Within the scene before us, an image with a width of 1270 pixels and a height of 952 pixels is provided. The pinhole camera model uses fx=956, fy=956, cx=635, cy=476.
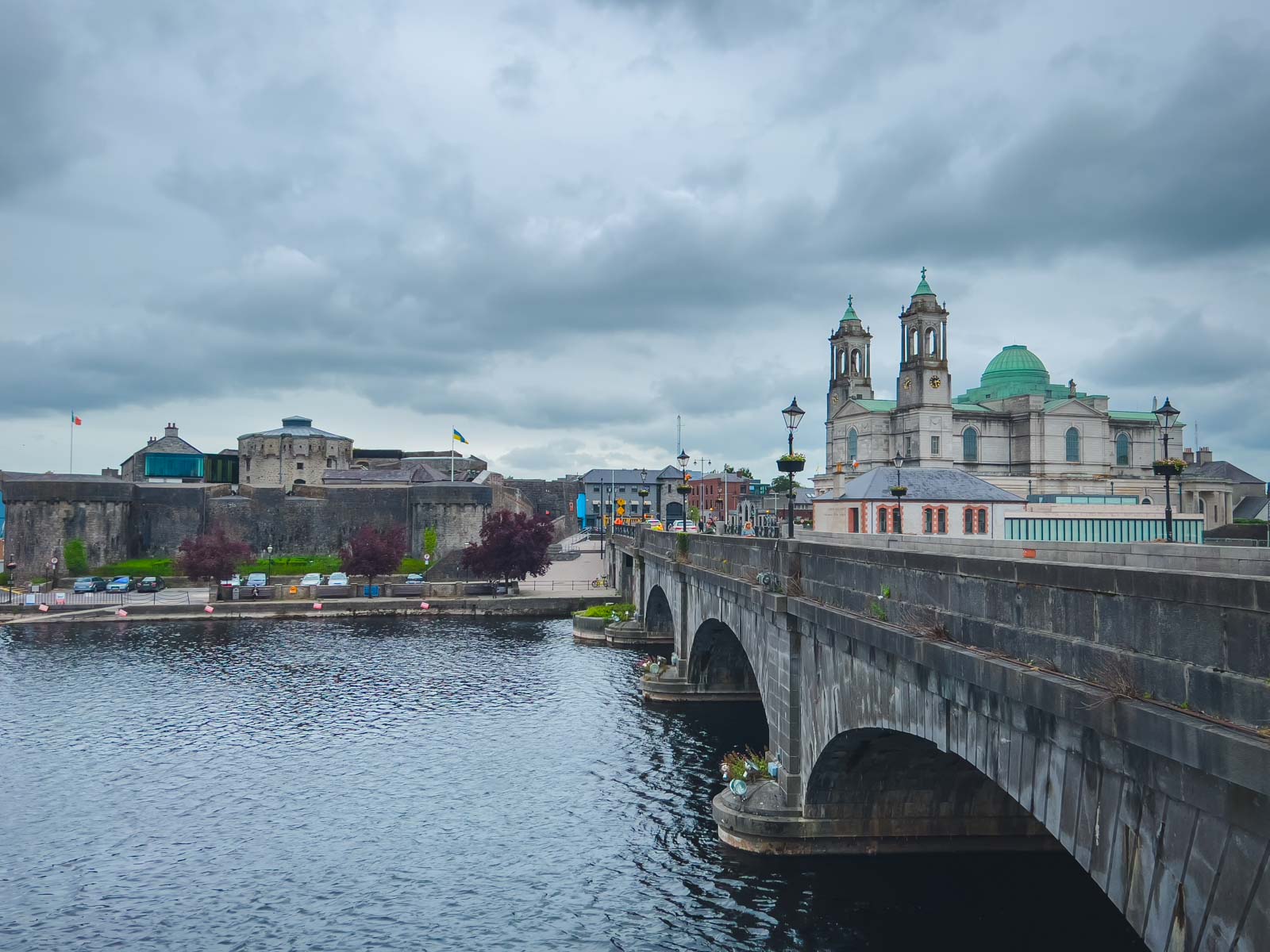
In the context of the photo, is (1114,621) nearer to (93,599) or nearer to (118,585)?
(93,599)

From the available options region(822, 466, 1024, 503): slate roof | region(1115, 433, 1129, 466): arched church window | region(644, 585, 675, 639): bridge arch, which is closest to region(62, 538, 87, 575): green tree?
region(644, 585, 675, 639): bridge arch

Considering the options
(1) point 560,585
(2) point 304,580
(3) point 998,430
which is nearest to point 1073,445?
(3) point 998,430

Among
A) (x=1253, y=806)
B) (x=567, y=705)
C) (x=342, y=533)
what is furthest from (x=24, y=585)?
(x=1253, y=806)

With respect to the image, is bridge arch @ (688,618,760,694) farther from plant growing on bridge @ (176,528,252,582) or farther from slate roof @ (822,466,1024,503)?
plant growing on bridge @ (176,528,252,582)

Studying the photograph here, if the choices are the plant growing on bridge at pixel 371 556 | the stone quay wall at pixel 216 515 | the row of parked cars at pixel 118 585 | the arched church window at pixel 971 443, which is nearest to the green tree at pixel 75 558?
the stone quay wall at pixel 216 515

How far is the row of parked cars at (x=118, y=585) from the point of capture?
70.7 meters

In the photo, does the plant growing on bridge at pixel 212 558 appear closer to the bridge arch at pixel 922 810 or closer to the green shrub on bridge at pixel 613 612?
the green shrub on bridge at pixel 613 612

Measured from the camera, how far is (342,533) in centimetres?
8969

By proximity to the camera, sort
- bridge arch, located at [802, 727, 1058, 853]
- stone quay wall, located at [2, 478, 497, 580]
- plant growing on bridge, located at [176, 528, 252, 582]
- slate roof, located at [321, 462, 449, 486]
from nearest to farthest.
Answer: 1. bridge arch, located at [802, 727, 1058, 853]
2. plant growing on bridge, located at [176, 528, 252, 582]
3. stone quay wall, located at [2, 478, 497, 580]
4. slate roof, located at [321, 462, 449, 486]

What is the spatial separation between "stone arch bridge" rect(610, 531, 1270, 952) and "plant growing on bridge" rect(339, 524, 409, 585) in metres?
55.8

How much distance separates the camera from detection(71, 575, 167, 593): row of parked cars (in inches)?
2783

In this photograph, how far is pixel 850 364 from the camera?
120 m

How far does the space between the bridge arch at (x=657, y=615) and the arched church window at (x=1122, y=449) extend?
257ft

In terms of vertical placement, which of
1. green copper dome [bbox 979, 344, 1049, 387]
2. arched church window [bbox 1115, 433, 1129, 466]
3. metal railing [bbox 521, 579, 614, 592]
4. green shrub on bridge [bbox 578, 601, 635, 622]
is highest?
green copper dome [bbox 979, 344, 1049, 387]
